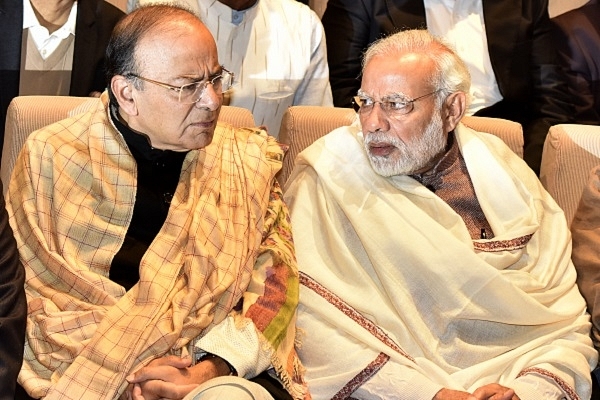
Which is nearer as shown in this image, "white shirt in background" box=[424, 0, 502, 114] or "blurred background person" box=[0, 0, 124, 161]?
"blurred background person" box=[0, 0, 124, 161]

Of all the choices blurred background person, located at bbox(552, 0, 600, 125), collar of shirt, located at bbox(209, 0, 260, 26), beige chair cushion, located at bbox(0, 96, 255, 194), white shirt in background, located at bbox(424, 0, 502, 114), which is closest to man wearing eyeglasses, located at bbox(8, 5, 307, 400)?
beige chair cushion, located at bbox(0, 96, 255, 194)

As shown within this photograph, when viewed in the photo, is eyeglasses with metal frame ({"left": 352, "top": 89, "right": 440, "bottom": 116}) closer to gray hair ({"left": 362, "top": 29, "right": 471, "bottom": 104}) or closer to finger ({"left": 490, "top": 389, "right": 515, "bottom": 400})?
gray hair ({"left": 362, "top": 29, "right": 471, "bottom": 104})

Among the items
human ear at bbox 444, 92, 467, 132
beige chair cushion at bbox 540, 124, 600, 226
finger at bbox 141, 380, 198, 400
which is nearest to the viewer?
finger at bbox 141, 380, 198, 400

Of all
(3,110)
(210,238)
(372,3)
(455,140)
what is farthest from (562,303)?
(3,110)

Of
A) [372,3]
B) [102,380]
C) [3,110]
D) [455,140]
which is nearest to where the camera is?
[102,380]

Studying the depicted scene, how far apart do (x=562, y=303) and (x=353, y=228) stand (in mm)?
620

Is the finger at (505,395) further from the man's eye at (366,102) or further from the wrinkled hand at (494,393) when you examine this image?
the man's eye at (366,102)

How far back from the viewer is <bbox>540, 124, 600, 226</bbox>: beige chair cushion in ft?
11.5

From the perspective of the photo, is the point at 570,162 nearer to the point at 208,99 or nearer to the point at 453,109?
the point at 453,109

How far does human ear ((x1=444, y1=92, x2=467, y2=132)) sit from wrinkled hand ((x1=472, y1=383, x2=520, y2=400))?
79 cm

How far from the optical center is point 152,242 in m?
2.90

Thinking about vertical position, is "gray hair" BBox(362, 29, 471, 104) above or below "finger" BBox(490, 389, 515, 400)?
above

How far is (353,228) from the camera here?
314 cm

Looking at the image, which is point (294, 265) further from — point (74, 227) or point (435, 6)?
point (435, 6)
